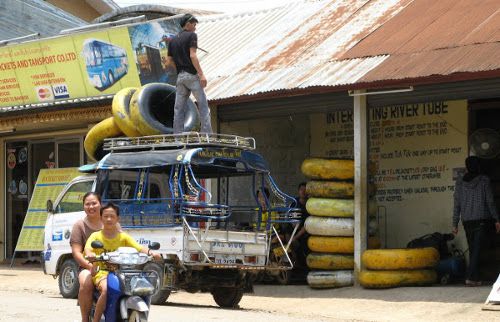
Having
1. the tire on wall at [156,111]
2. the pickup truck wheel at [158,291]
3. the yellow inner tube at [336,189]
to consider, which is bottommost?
the pickup truck wheel at [158,291]

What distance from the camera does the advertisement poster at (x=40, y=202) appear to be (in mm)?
22891

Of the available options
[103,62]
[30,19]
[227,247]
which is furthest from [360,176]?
[30,19]

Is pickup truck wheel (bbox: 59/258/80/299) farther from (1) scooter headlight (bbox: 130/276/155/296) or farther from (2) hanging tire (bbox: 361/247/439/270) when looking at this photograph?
(1) scooter headlight (bbox: 130/276/155/296)

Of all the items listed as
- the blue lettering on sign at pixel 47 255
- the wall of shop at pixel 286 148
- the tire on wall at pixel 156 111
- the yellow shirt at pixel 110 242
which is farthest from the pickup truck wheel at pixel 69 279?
the wall of shop at pixel 286 148

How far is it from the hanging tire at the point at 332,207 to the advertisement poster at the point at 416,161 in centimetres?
135

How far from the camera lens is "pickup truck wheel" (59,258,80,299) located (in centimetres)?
1627

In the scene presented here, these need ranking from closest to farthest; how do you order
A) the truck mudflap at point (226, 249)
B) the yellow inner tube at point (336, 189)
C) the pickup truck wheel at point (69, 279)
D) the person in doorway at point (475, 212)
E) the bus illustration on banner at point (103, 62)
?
the truck mudflap at point (226, 249) → the pickup truck wheel at point (69, 279) → the person in doorway at point (475, 212) → the yellow inner tube at point (336, 189) → the bus illustration on banner at point (103, 62)

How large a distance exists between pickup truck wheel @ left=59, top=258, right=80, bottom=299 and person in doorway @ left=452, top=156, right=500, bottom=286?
563 cm

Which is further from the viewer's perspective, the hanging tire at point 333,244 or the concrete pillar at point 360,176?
the hanging tire at point 333,244

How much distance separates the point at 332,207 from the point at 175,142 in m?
3.70

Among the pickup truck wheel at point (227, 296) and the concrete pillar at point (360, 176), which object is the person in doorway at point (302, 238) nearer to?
the concrete pillar at point (360, 176)

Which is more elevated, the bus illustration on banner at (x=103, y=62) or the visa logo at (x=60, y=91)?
the bus illustration on banner at (x=103, y=62)

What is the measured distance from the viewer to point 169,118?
695 inches

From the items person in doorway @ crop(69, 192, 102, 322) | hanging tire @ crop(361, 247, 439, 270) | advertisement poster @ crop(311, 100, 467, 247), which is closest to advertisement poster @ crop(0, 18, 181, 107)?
advertisement poster @ crop(311, 100, 467, 247)
